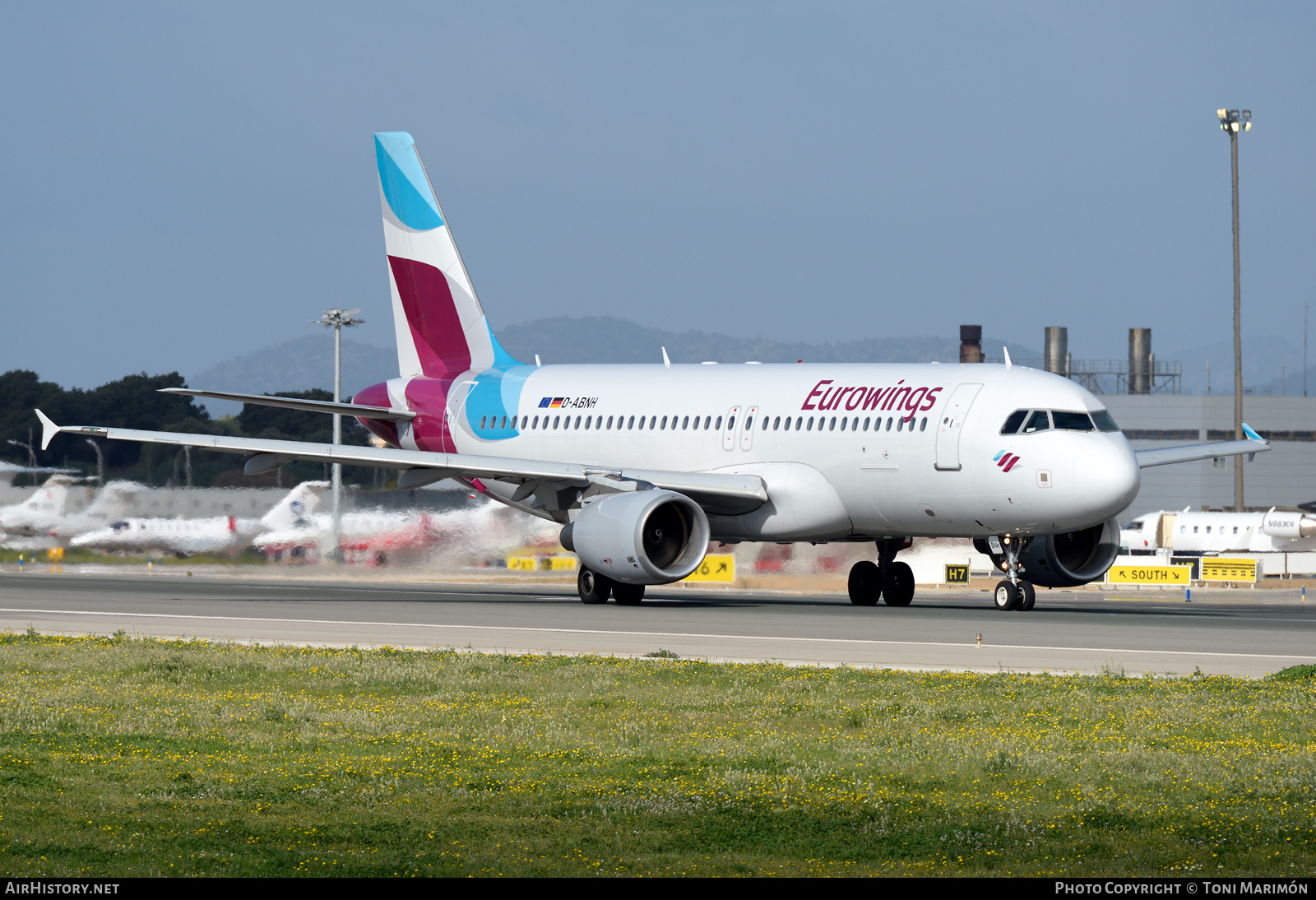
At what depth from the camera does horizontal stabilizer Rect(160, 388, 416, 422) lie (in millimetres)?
29703

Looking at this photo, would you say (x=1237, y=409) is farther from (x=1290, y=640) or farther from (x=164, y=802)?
(x=164, y=802)

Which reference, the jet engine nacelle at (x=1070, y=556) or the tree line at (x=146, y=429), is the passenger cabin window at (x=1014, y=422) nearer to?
the jet engine nacelle at (x=1070, y=556)

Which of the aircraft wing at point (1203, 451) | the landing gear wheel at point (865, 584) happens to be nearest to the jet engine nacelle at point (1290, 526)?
the aircraft wing at point (1203, 451)

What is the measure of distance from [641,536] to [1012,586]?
6.40m

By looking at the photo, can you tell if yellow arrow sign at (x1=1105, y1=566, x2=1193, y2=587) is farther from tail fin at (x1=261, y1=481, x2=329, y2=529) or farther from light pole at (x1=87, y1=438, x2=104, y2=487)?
light pole at (x1=87, y1=438, x2=104, y2=487)

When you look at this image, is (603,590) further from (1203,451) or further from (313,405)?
(1203,451)

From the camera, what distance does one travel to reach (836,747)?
37.6 feet

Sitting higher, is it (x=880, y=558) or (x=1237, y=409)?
(x=1237, y=409)

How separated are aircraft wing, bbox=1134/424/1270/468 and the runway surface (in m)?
2.82

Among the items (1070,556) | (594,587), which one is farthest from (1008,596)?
(594,587)

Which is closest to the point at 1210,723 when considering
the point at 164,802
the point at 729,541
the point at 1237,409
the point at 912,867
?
the point at 912,867

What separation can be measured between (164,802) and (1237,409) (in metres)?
55.6
